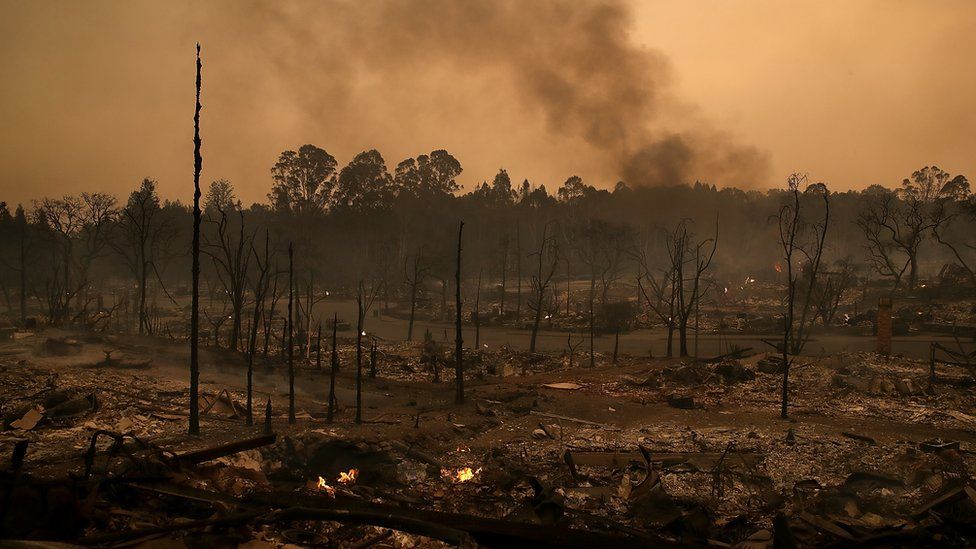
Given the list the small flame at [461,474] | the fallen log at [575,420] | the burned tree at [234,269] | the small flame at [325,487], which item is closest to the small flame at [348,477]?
the small flame at [325,487]

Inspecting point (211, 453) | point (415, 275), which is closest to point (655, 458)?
point (211, 453)

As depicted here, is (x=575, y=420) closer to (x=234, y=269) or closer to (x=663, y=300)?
(x=234, y=269)

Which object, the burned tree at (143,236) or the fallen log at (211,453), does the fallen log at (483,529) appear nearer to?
the fallen log at (211,453)

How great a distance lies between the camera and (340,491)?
8336 mm

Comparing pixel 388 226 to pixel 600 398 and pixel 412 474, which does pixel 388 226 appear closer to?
pixel 600 398

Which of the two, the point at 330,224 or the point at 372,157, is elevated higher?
the point at 372,157

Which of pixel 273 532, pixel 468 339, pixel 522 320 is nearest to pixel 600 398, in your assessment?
pixel 273 532

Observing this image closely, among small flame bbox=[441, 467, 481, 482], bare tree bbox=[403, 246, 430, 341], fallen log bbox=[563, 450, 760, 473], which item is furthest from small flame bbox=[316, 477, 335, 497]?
bare tree bbox=[403, 246, 430, 341]

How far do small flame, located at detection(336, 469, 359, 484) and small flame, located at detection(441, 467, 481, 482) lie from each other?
5.01 feet

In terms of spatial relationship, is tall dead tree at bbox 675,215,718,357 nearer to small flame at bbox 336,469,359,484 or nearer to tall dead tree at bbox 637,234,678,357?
tall dead tree at bbox 637,234,678,357

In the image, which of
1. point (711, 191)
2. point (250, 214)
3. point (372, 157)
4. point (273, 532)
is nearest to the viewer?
point (273, 532)

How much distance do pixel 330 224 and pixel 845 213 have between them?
66.5m

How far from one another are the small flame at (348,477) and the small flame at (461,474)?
1.53m

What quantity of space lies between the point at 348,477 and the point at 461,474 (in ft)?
6.30
